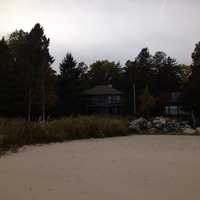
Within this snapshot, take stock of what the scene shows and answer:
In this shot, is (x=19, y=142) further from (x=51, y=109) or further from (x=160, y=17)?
(x=51, y=109)

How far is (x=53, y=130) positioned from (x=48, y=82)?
20594 mm

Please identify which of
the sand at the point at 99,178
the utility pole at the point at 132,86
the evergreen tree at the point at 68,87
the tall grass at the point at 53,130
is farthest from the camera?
the utility pole at the point at 132,86

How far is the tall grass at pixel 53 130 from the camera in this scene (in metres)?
12.1

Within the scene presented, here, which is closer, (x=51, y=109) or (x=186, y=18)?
(x=186, y=18)

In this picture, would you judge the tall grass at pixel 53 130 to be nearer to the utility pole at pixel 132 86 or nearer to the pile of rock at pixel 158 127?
the pile of rock at pixel 158 127

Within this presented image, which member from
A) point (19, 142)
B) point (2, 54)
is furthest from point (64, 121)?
point (2, 54)

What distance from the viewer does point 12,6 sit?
39.2ft

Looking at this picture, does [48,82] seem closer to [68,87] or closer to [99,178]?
[68,87]

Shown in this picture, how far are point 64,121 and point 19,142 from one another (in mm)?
4687

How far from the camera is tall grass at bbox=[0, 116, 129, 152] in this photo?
1215 cm

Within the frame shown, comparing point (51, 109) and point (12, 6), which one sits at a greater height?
point (12, 6)

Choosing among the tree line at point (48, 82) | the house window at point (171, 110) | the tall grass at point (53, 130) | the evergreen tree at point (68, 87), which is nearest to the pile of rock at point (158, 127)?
the tall grass at point (53, 130)

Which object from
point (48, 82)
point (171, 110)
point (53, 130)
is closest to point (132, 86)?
point (171, 110)

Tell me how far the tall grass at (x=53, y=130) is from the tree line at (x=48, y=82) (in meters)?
7.31
